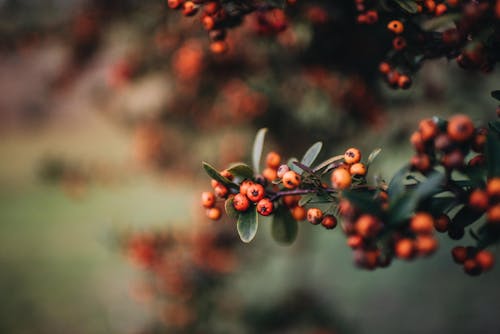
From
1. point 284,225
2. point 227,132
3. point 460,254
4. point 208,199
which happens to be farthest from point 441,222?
point 227,132

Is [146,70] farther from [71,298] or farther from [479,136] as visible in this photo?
[71,298]

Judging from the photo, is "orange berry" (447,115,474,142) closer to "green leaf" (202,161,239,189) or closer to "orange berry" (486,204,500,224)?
"orange berry" (486,204,500,224)

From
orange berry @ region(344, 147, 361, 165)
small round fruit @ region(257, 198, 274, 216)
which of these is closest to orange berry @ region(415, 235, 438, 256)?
orange berry @ region(344, 147, 361, 165)

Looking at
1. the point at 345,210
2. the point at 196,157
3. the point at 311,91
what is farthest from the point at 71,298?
the point at 345,210

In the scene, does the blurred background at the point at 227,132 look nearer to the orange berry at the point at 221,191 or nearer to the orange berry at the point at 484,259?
the orange berry at the point at 484,259

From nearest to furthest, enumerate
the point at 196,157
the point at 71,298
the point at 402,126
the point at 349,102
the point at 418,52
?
1. the point at 418,52
2. the point at 349,102
3. the point at 402,126
4. the point at 196,157
5. the point at 71,298
